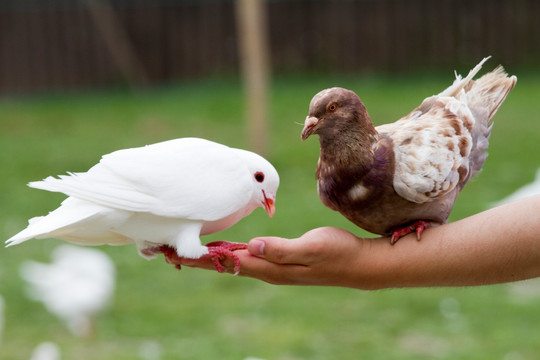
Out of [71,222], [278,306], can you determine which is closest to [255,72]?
[278,306]

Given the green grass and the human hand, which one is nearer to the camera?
the human hand

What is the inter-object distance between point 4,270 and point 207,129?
5.49 m

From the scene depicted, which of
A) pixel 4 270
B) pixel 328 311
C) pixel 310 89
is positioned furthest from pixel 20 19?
pixel 328 311

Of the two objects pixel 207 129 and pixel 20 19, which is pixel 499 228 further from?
pixel 20 19

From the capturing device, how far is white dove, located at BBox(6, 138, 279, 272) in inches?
91.2

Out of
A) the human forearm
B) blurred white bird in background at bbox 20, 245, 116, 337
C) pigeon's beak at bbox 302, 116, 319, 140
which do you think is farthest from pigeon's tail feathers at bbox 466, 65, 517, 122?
blurred white bird in background at bbox 20, 245, 116, 337

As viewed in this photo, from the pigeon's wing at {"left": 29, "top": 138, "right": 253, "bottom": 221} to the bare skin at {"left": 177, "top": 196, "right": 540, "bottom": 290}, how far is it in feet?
0.90

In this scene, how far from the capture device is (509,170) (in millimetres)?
10055

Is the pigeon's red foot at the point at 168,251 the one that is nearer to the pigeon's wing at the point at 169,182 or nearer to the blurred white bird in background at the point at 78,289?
the pigeon's wing at the point at 169,182

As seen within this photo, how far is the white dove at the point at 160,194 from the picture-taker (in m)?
2.32

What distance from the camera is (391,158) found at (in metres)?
2.41

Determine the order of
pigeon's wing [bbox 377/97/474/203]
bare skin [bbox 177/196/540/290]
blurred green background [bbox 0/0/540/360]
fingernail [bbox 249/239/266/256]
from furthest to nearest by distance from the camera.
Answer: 1. blurred green background [bbox 0/0/540/360]
2. bare skin [bbox 177/196/540/290]
3. fingernail [bbox 249/239/266/256]
4. pigeon's wing [bbox 377/97/474/203]

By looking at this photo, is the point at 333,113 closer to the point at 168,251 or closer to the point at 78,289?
the point at 168,251

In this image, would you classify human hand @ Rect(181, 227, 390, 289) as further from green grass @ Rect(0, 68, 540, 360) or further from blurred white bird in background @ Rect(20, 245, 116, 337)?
blurred white bird in background @ Rect(20, 245, 116, 337)
